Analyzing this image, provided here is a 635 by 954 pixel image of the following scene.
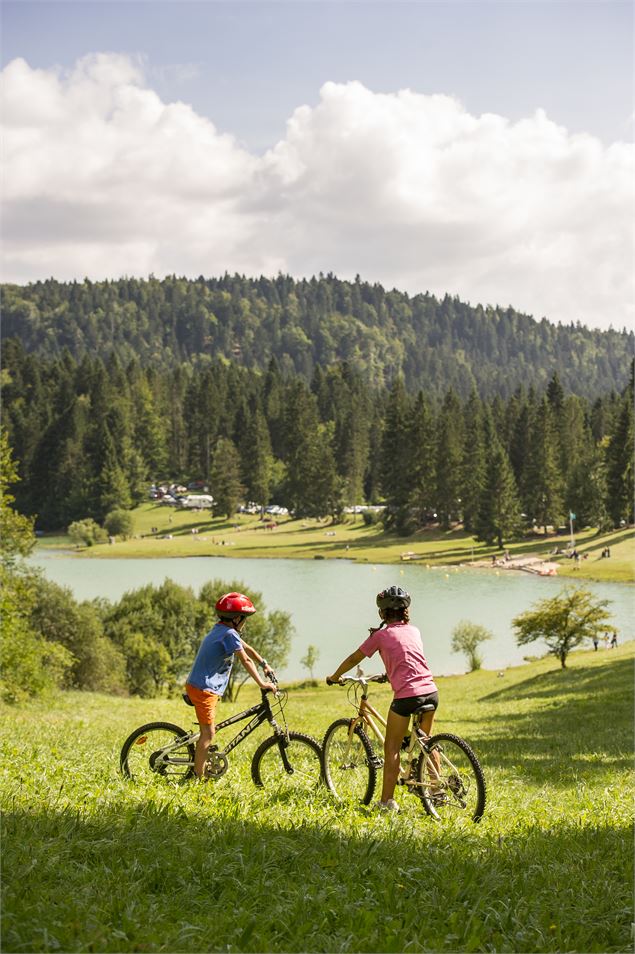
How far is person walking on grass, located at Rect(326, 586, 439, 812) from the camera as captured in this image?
850 cm

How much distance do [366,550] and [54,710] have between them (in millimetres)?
92322

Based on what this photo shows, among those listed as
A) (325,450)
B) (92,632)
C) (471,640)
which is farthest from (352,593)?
(325,450)

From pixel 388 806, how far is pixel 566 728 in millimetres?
15597

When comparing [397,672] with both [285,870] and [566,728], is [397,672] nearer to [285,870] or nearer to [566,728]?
[285,870]

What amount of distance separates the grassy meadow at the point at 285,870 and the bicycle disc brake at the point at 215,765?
0.24 meters

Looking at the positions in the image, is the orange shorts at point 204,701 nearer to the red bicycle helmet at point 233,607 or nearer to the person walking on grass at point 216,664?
the person walking on grass at point 216,664

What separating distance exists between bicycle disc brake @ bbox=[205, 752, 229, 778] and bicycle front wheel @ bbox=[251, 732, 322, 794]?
1.16 ft

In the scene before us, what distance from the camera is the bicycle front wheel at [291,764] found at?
939cm

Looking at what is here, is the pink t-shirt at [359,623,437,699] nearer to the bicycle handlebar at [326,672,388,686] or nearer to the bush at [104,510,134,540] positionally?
the bicycle handlebar at [326,672,388,686]

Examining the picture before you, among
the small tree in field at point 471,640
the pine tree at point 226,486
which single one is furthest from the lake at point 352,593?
the pine tree at point 226,486

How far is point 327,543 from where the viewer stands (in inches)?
4943

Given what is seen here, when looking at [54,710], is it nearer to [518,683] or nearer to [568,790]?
[568,790]

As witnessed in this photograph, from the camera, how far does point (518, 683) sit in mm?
42875

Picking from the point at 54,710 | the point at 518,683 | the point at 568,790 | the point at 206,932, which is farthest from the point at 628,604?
the point at 206,932
